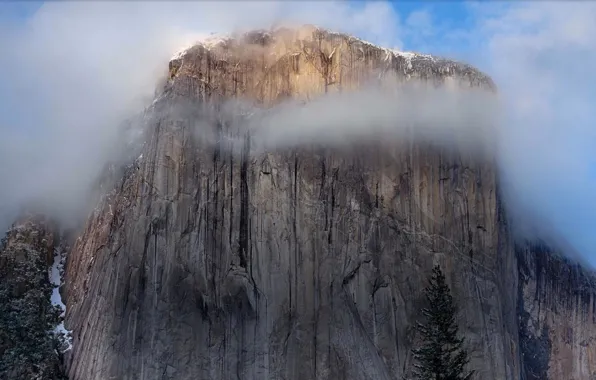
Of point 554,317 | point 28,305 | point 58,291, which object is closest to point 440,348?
point 554,317

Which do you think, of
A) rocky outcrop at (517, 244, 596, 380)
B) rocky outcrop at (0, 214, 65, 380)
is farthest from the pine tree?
rocky outcrop at (0, 214, 65, 380)

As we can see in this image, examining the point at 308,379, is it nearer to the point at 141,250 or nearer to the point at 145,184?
the point at 141,250

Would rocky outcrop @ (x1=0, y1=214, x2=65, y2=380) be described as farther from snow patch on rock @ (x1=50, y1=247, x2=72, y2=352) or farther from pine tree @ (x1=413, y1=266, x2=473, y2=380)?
pine tree @ (x1=413, y1=266, x2=473, y2=380)

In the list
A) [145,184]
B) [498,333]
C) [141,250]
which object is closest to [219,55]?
[145,184]

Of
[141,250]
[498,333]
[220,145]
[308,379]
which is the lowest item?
[308,379]

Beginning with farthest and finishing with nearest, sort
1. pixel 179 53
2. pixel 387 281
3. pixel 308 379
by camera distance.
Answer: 1. pixel 179 53
2. pixel 387 281
3. pixel 308 379

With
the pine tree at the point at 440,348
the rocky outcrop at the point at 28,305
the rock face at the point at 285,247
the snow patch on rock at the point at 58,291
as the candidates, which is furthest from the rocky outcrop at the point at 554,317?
the rocky outcrop at the point at 28,305

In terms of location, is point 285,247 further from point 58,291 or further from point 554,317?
point 554,317

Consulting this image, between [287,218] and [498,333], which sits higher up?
[287,218]
